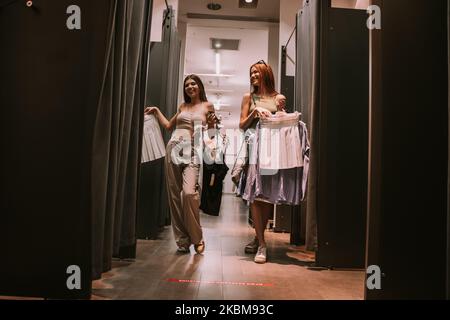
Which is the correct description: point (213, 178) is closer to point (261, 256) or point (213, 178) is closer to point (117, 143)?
point (261, 256)

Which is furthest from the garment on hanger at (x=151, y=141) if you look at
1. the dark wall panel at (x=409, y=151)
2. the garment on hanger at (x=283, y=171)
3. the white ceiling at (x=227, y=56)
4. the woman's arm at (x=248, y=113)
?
the white ceiling at (x=227, y=56)

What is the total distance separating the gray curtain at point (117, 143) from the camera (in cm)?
162

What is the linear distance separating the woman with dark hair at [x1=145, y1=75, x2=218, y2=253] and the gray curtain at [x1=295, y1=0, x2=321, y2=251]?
0.88 metres

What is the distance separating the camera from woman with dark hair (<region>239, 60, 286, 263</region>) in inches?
110

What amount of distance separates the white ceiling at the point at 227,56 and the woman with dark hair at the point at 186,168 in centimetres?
345

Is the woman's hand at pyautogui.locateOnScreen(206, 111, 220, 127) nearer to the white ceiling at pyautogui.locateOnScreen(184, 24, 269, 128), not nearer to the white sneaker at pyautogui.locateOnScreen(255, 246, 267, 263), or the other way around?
the white sneaker at pyautogui.locateOnScreen(255, 246, 267, 263)

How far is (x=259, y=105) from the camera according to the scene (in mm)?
2873

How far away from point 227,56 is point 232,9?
2.23 m

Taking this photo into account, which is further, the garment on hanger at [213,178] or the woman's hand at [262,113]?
the garment on hanger at [213,178]

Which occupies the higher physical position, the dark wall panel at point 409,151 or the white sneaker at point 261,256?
the dark wall panel at point 409,151

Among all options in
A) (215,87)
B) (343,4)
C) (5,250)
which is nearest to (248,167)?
(5,250)

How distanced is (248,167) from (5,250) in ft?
5.83

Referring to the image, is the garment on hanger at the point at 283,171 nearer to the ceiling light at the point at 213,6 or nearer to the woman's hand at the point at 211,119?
the woman's hand at the point at 211,119

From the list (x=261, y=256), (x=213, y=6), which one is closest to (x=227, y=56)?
(x=213, y=6)
